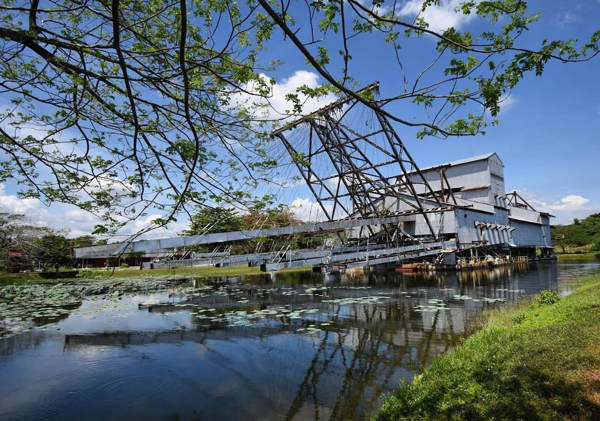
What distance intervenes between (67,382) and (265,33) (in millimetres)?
6619

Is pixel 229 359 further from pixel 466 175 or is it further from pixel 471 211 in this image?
pixel 466 175

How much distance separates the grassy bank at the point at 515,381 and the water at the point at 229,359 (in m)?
0.75

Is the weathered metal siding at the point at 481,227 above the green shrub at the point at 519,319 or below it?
above

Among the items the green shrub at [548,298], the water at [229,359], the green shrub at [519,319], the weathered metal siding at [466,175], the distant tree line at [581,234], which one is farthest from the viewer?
the distant tree line at [581,234]

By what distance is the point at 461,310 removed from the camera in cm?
1022

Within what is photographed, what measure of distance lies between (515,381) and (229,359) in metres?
4.96

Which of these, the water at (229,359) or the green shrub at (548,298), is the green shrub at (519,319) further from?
the green shrub at (548,298)

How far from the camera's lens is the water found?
462 centimetres

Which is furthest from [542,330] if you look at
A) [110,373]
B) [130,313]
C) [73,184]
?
[130,313]

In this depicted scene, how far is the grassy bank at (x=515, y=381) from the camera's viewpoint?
10.7ft

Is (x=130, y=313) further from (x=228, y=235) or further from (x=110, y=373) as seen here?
(x=110, y=373)

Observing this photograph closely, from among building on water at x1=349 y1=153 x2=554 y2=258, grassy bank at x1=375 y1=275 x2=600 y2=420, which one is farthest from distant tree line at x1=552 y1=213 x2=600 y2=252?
grassy bank at x1=375 y1=275 x2=600 y2=420

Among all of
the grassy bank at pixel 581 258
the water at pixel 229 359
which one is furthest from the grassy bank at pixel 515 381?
the grassy bank at pixel 581 258

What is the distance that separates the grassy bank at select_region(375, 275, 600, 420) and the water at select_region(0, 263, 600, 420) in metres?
0.75
